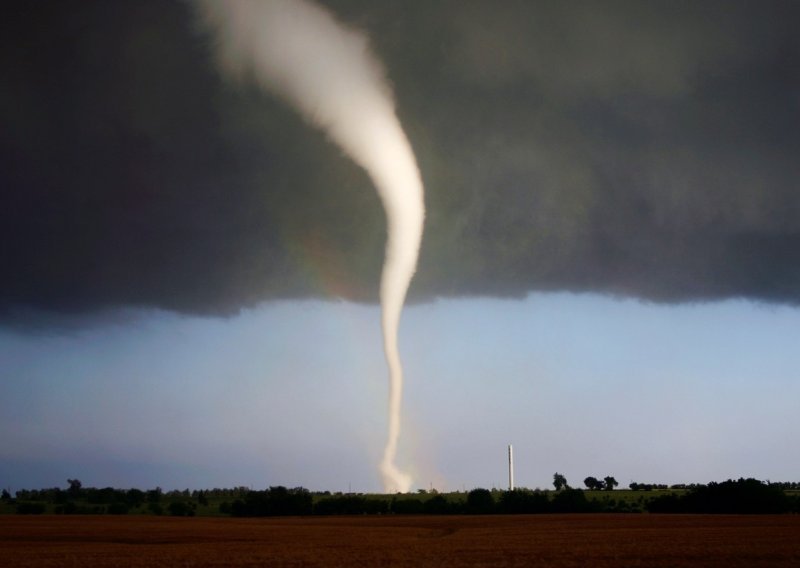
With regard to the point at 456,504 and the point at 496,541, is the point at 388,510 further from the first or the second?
the point at 496,541

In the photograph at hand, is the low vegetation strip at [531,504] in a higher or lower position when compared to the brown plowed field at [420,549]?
higher

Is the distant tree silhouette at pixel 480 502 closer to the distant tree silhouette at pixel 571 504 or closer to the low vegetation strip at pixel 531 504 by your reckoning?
the low vegetation strip at pixel 531 504

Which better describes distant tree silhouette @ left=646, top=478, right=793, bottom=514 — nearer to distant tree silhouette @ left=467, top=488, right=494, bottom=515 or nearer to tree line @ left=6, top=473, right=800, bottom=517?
tree line @ left=6, top=473, right=800, bottom=517

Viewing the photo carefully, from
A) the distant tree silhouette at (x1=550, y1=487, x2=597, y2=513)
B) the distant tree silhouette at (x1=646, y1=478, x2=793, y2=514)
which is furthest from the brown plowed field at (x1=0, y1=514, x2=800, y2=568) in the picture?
the distant tree silhouette at (x1=550, y1=487, x2=597, y2=513)

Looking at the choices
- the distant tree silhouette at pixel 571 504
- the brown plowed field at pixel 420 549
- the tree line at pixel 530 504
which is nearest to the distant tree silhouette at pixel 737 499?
the tree line at pixel 530 504

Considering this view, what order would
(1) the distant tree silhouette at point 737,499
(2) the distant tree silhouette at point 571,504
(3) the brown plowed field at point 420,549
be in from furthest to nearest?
(2) the distant tree silhouette at point 571,504, (1) the distant tree silhouette at point 737,499, (3) the brown plowed field at point 420,549

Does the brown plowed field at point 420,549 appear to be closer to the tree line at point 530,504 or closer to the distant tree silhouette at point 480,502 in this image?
the tree line at point 530,504

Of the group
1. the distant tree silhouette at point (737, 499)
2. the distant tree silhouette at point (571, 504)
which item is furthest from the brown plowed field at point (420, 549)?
the distant tree silhouette at point (571, 504)

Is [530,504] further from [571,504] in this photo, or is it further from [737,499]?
[737,499]

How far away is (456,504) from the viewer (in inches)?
6732

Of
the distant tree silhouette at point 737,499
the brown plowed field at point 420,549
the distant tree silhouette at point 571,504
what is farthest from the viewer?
the distant tree silhouette at point 571,504

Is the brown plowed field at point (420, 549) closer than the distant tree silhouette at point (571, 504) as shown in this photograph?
Yes

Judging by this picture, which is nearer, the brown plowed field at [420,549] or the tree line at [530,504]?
the brown plowed field at [420,549]

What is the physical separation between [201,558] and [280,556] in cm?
518
